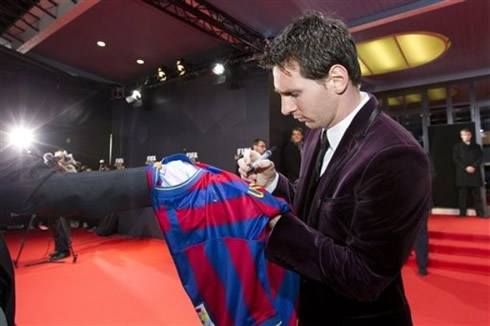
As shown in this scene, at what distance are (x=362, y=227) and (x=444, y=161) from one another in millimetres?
7289

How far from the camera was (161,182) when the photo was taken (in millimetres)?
754

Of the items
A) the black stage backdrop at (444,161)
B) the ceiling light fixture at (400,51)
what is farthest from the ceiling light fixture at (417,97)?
the ceiling light fixture at (400,51)

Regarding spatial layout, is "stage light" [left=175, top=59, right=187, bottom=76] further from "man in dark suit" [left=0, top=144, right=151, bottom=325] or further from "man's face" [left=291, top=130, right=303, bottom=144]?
"man in dark suit" [left=0, top=144, right=151, bottom=325]

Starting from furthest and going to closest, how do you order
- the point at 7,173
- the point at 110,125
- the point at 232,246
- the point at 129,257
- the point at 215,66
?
the point at 110,125 < the point at 215,66 < the point at 129,257 < the point at 232,246 < the point at 7,173

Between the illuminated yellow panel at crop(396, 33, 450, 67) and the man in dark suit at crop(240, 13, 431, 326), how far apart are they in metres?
5.00

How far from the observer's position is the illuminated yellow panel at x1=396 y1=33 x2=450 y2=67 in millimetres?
5059

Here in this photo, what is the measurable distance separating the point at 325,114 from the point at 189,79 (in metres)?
5.46

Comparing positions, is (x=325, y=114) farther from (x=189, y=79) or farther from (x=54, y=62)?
(x=54, y=62)

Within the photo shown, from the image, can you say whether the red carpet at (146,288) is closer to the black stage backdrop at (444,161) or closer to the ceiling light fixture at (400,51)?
the black stage backdrop at (444,161)

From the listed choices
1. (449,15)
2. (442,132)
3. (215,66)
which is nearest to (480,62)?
(442,132)

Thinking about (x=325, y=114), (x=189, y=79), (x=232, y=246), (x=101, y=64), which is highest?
(x=101, y=64)

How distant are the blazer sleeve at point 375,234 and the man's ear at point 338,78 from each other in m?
0.21

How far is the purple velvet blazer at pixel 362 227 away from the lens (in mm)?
649

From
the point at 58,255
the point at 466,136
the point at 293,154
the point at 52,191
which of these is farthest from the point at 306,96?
the point at 466,136
